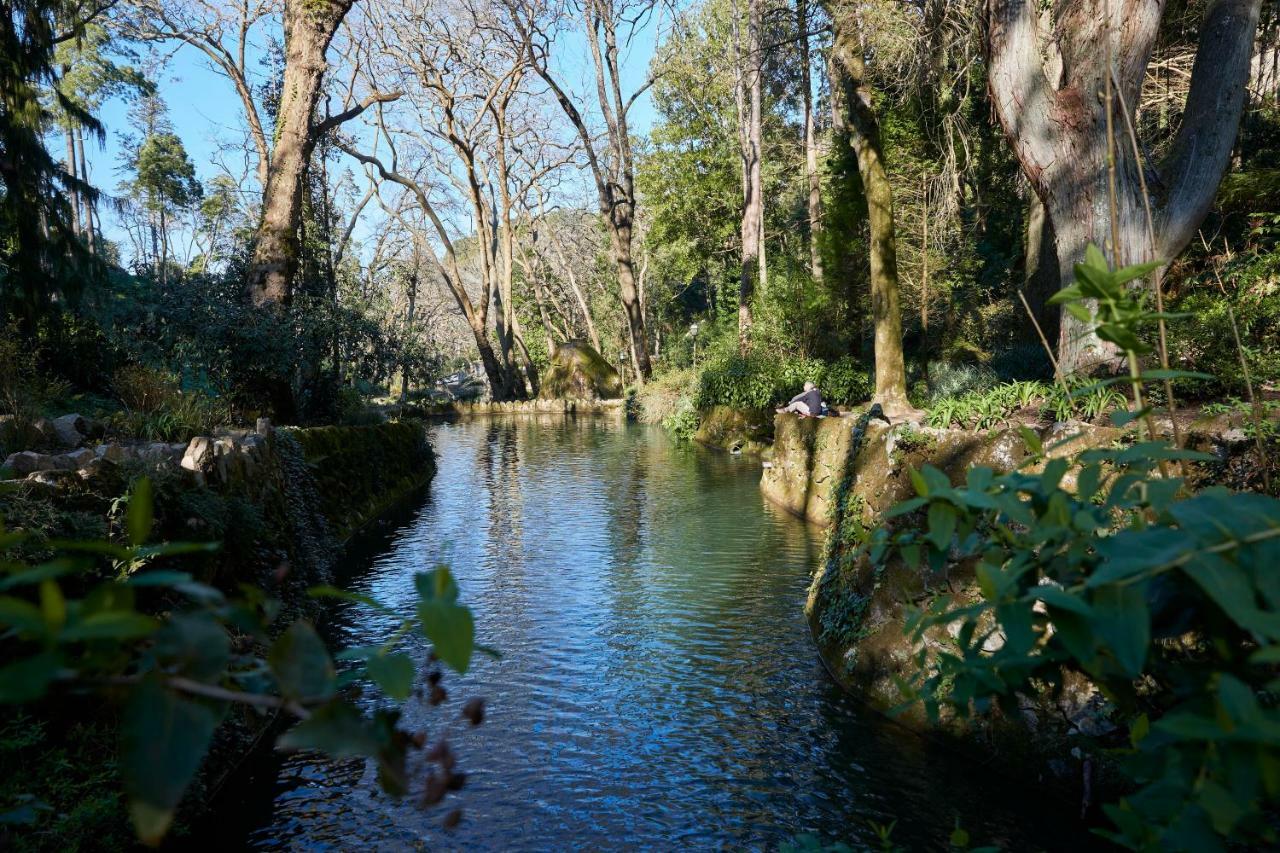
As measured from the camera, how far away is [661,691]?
5.94 meters

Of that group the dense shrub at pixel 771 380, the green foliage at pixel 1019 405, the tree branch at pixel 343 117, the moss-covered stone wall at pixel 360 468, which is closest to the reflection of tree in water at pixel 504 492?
the moss-covered stone wall at pixel 360 468

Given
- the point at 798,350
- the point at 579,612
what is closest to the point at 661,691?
the point at 579,612

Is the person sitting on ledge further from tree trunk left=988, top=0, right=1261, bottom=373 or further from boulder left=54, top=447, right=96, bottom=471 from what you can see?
boulder left=54, top=447, right=96, bottom=471

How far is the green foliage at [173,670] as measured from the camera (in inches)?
26.8

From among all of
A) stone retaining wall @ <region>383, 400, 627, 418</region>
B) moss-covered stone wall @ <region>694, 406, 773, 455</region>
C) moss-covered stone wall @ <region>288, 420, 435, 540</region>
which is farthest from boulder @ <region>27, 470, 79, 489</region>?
stone retaining wall @ <region>383, 400, 627, 418</region>

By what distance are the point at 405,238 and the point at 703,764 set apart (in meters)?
38.4

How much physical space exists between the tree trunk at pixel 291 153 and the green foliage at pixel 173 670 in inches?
465

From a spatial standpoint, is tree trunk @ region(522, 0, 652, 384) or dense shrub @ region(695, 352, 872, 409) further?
tree trunk @ region(522, 0, 652, 384)

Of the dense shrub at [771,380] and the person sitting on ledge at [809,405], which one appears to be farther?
the dense shrub at [771,380]

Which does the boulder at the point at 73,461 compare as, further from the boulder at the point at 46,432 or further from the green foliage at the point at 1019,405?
the green foliage at the point at 1019,405

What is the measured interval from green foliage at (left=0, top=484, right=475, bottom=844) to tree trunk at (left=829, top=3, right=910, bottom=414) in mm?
10901

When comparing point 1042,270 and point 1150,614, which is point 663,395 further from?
point 1150,614

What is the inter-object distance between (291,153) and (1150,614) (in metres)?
13.0

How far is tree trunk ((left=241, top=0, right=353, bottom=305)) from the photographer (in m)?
11.6
